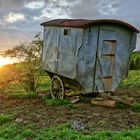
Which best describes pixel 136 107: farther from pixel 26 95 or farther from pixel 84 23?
pixel 26 95

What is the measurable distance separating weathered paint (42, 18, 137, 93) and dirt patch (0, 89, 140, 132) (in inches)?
48.1

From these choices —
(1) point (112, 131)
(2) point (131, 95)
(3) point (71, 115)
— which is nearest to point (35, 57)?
(2) point (131, 95)

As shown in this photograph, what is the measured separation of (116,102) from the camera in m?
14.9

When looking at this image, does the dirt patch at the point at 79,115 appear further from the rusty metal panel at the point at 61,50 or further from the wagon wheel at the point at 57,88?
the rusty metal panel at the point at 61,50

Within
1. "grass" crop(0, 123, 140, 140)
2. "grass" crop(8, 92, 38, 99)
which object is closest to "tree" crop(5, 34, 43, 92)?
"grass" crop(8, 92, 38, 99)

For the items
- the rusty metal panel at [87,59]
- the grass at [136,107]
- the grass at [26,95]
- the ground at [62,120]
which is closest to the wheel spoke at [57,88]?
the ground at [62,120]

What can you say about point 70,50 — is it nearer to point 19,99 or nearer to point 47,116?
point 47,116

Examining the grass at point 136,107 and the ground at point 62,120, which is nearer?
the ground at point 62,120

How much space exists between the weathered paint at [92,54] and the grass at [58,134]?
3.48 m

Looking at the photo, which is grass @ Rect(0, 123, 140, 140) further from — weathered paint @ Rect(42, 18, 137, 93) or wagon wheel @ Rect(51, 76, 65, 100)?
wagon wheel @ Rect(51, 76, 65, 100)

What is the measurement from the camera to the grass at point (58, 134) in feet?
34.9

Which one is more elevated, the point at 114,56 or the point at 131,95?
the point at 114,56

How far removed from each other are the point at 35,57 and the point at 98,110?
18.8 ft

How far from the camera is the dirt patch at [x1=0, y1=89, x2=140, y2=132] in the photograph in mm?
12070
